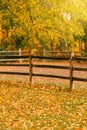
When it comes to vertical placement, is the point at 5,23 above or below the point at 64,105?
above

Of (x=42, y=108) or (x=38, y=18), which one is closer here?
(x=42, y=108)

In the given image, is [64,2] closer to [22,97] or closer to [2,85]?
[2,85]

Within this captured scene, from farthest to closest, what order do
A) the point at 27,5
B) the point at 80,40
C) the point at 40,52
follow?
the point at 80,40
the point at 40,52
the point at 27,5

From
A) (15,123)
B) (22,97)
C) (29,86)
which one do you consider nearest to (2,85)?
(29,86)

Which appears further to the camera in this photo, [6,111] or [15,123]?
[6,111]

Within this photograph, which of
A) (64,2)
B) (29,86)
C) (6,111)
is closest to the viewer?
(6,111)

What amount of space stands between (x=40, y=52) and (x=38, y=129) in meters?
33.3

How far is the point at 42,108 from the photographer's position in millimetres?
12711

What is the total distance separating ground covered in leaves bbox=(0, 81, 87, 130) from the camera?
1045 centimetres

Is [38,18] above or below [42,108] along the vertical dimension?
above

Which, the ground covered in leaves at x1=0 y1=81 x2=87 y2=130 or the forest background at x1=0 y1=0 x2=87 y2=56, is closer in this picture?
the ground covered in leaves at x1=0 y1=81 x2=87 y2=130

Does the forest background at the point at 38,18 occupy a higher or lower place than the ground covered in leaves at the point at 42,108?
higher

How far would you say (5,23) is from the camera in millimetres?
28891

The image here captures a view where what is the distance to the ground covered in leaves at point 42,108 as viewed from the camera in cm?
1045
